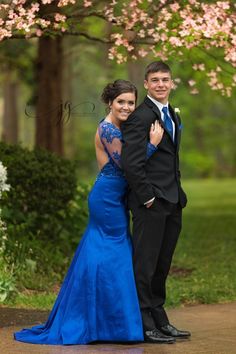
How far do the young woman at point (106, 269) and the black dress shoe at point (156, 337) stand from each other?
0.23ft

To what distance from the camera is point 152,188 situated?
696cm

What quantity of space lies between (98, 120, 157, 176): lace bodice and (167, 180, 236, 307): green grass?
275cm

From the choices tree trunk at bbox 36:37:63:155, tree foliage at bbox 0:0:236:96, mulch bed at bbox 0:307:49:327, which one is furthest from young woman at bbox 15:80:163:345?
tree trunk at bbox 36:37:63:155

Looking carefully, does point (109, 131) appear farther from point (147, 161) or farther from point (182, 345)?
point (182, 345)

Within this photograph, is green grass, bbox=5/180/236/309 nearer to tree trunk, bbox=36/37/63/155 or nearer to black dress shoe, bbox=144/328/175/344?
black dress shoe, bbox=144/328/175/344

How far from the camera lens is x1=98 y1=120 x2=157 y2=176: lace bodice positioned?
710 cm

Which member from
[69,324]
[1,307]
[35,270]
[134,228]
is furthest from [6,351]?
[35,270]

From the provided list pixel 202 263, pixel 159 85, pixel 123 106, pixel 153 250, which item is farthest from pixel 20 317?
pixel 202 263

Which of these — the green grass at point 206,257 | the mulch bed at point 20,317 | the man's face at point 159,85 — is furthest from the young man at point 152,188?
the green grass at point 206,257

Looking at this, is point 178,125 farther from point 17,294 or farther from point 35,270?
point 35,270

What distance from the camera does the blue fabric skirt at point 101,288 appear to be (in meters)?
7.09

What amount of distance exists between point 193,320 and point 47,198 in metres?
3.40

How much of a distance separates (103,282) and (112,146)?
41.3 inches

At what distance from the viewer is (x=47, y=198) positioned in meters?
11.3
